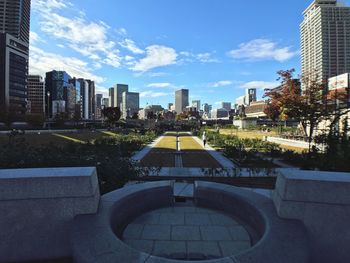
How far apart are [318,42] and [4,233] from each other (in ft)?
100

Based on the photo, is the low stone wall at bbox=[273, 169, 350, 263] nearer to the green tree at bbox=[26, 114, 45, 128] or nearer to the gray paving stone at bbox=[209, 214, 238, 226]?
the gray paving stone at bbox=[209, 214, 238, 226]

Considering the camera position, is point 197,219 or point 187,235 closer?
point 187,235

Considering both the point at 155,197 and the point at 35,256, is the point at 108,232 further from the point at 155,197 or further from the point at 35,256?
the point at 155,197

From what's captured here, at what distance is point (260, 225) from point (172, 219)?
1.83 meters

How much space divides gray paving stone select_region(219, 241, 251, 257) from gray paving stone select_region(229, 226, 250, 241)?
153 mm

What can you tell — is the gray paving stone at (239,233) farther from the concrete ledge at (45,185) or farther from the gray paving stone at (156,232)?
the concrete ledge at (45,185)

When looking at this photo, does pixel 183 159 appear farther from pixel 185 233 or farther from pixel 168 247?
pixel 168 247

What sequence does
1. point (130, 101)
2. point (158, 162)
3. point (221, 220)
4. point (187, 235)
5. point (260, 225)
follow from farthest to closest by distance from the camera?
point (130, 101) → point (158, 162) → point (221, 220) → point (187, 235) → point (260, 225)

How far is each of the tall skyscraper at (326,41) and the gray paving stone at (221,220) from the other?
24.2 metres

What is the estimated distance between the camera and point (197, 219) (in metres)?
5.62

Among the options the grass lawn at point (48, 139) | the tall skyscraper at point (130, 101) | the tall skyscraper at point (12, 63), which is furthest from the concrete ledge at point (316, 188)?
the tall skyscraper at point (130, 101)

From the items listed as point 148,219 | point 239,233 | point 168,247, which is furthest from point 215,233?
point 148,219

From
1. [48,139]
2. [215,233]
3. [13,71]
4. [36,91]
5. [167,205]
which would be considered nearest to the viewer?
[215,233]

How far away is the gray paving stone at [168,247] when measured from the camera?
4.21m
